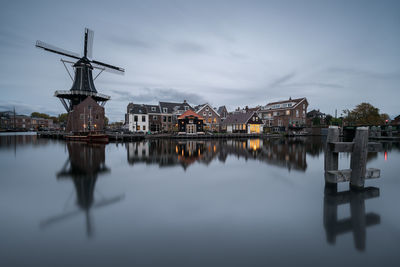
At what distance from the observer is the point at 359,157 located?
7.24 metres

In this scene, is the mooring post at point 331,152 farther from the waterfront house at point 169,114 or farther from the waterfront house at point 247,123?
the waterfront house at point 169,114

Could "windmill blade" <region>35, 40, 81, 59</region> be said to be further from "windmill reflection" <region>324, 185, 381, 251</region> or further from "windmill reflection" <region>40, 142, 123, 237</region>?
"windmill reflection" <region>324, 185, 381, 251</region>

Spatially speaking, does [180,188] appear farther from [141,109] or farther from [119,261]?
[141,109]

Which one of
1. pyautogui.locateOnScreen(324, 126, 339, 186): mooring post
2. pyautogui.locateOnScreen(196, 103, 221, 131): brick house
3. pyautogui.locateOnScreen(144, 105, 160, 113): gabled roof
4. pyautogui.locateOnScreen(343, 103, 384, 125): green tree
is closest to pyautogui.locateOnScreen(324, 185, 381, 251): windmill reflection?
pyautogui.locateOnScreen(324, 126, 339, 186): mooring post

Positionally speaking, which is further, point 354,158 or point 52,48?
point 52,48

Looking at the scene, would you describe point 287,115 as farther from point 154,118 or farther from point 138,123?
point 138,123

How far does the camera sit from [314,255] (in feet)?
13.1

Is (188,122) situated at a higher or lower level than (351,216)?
higher

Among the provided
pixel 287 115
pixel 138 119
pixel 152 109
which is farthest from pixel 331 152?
pixel 287 115

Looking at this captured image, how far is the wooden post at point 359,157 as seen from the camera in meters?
7.14

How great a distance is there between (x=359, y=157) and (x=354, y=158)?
19cm

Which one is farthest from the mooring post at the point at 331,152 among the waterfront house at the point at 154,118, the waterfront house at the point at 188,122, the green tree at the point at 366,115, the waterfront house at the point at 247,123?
the green tree at the point at 366,115

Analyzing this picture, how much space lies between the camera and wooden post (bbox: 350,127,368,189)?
23.4 ft

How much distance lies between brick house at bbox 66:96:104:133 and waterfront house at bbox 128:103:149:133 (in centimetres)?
862
